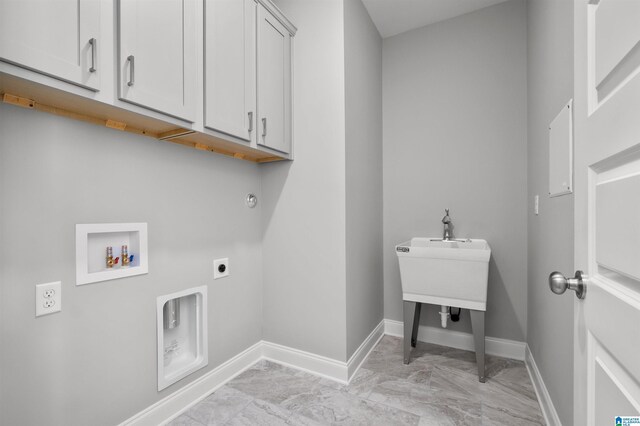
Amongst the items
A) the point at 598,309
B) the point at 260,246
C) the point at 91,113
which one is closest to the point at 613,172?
the point at 598,309

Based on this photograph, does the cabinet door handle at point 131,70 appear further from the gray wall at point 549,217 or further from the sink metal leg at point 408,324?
the sink metal leg at point 408,324

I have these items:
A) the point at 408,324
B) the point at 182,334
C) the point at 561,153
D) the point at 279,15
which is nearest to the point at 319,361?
the point at 408,324

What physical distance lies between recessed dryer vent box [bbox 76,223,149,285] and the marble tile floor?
2.74 feet

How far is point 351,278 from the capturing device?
194 cm

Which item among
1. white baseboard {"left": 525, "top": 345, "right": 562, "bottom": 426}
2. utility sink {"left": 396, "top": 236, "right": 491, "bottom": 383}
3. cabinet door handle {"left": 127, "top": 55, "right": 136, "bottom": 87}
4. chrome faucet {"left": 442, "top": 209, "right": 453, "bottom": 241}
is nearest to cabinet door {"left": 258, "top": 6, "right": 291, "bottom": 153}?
cabinet door handle {"left": 127, "top": 55, "right": 136, "bottom": 87}

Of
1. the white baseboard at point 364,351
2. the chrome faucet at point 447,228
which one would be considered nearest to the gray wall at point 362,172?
the white baseboard at point 364,351

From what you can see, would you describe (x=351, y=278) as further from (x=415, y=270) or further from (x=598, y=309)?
(x=598, y=309)

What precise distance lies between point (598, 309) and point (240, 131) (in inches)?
60.0

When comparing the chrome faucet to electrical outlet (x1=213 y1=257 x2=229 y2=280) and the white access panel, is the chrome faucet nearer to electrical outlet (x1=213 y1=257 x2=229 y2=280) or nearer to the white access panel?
the white access panel

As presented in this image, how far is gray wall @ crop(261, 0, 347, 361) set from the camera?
1.85 meters

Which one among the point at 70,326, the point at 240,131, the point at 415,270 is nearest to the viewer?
the point at 70,326

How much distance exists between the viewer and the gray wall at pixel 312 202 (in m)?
1.85

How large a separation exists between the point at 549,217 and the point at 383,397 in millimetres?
1327

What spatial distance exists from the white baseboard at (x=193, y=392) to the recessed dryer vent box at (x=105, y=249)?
683mm
